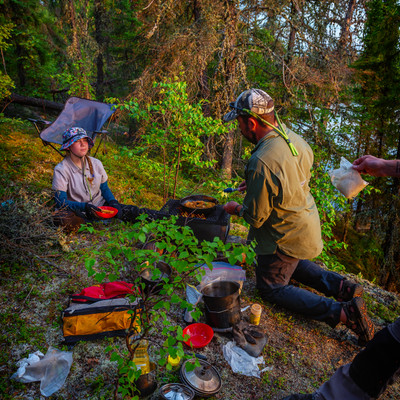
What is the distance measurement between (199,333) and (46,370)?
123cm

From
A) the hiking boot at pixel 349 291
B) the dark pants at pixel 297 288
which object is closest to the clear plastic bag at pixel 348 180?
the dark pants at pixel 297 288

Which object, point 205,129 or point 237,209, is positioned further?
point 205,129

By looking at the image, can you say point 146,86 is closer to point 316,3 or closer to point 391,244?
point 316,3

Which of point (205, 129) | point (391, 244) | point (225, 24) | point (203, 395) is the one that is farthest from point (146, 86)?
point (391, 244)

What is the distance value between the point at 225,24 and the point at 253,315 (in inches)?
237

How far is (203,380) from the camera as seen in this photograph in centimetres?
205

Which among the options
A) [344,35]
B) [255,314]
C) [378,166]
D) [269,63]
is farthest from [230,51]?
[255,314]

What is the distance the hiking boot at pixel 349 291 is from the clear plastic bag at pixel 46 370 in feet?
8.66

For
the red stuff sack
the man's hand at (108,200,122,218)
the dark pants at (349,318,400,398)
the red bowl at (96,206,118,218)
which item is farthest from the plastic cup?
the man's hand at (108,200,122,218)

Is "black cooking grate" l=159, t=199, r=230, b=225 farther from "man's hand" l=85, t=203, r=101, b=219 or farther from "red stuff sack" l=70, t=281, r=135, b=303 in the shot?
"red stuff sack" l=70, t=281, r=135, b=303

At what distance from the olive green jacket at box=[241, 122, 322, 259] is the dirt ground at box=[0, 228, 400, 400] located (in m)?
0.78

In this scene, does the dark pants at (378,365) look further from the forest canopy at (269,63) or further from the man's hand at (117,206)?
the man's hand at (117,206)

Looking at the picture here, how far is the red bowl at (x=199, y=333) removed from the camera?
2.46m

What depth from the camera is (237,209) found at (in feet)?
10.5
